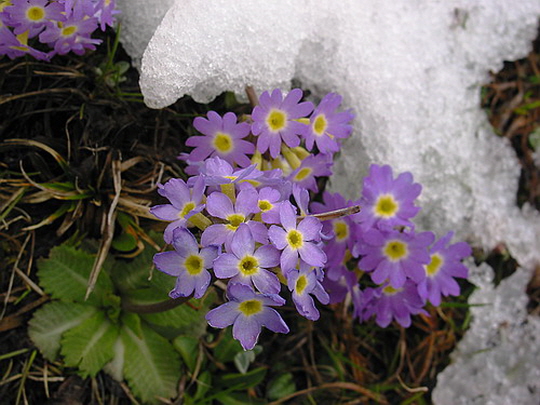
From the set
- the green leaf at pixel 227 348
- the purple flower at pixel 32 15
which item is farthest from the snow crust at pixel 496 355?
the purple flower at pixel 32 15

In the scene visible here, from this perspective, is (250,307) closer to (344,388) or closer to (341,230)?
(341,230)

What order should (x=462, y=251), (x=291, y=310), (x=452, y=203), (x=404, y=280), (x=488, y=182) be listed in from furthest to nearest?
(x=488, y=182) < (x=452, y=203) < (x=291, y=310) < (x=462, y=251) < (x=404, y=280)

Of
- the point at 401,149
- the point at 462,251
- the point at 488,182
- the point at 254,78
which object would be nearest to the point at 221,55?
the point at 254,78

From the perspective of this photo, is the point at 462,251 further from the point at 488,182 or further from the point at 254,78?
the point at 254,78

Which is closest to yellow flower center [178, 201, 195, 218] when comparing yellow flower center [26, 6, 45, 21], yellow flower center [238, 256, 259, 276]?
A: yellow flower center [238, 256, 259, 276]

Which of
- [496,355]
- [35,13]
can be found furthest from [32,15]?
[496,355]
